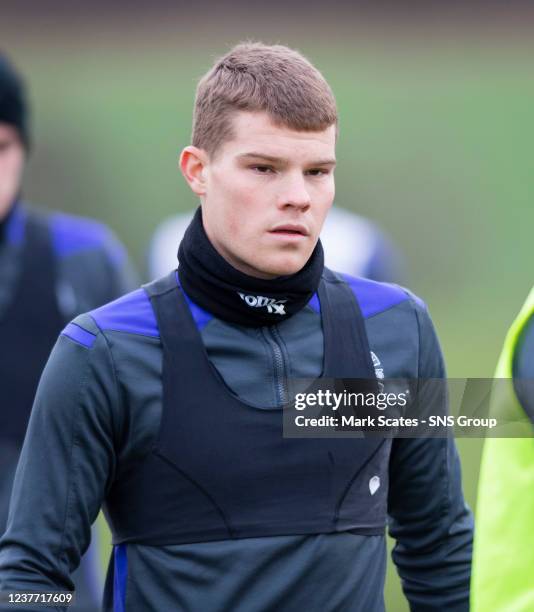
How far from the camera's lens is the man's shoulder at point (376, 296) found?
2955 mm

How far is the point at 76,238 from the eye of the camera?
4.70m

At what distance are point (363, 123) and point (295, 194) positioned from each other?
17.6m

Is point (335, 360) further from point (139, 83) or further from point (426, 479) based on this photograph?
point (139, 83)

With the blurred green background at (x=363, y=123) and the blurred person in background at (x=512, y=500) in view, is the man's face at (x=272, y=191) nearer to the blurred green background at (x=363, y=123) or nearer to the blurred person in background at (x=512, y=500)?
the blurred person in background at (x=512, y=500)

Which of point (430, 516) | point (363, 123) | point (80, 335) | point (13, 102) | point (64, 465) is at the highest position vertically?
point (13, 102)

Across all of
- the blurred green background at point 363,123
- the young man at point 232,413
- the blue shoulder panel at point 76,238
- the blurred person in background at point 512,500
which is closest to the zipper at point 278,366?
the young man at point 232,413

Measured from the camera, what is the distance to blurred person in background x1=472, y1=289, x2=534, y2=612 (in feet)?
6.87

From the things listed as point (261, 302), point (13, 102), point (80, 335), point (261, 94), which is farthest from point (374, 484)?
point (13, 102)

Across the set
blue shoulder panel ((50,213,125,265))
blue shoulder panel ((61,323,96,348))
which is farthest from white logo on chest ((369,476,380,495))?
blue shoulder panel ((50,213,125,265))

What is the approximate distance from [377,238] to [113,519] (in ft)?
16.4

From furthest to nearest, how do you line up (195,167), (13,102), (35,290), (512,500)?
(13,102) < (35,290) < (195,167) < (512,500)

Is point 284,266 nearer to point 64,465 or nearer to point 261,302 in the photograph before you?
point 261,302

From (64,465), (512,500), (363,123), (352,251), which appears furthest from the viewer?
(363,123)

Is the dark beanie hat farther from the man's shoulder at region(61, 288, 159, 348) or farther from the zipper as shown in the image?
the zipper
